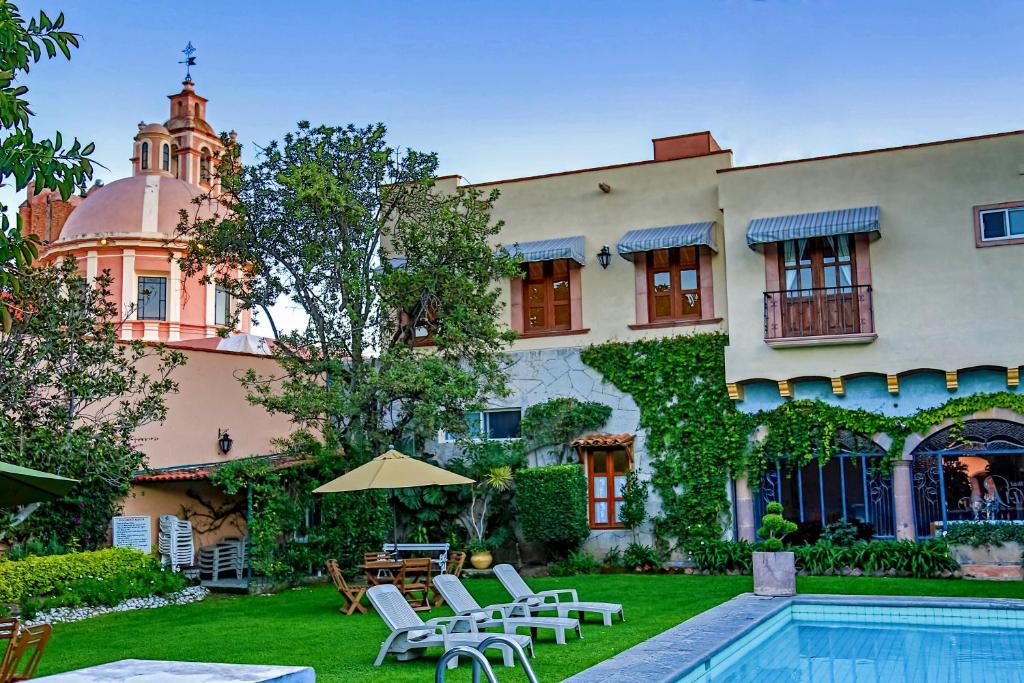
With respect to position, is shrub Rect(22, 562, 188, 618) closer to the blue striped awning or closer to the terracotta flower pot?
the terracotta flower pot

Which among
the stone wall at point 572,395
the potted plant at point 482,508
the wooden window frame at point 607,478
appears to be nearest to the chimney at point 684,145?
the stone wall at point 572,395

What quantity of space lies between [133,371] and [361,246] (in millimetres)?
4914

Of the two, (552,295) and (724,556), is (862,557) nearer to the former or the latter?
(724,556)

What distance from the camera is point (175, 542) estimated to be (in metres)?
19.7

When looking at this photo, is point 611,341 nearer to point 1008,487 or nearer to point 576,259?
point 576,259

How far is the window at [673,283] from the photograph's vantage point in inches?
864

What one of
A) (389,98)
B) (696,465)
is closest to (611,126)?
(389,98)

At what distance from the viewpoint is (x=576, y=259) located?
2236 cm

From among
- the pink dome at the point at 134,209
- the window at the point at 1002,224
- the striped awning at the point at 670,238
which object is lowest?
the window at the point at 1002,224

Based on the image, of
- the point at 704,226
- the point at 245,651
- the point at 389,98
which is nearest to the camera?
the point at 245,651

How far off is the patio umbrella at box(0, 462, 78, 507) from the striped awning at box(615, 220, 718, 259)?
46.4ft

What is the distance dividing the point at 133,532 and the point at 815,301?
42.9ft

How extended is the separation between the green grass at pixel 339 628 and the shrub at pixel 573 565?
717 millimetres

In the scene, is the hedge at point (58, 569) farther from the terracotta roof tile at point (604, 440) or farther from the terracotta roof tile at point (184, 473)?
the terracotta roof tile at point (604, 440)
